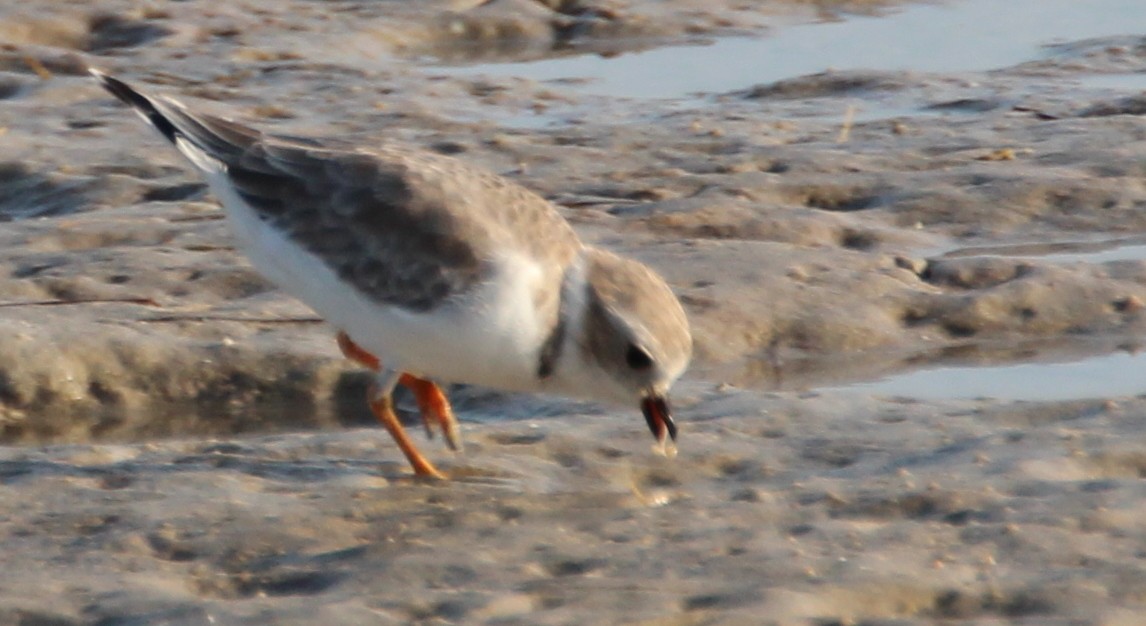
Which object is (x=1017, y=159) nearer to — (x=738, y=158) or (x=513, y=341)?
(x=738, y=158)

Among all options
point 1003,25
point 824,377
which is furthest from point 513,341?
point 1003,25

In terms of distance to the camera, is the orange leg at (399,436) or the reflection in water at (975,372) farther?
the reflection in water at (975,372)

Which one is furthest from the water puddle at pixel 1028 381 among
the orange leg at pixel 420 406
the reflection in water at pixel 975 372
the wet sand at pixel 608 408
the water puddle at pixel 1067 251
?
the orange leg at pixel 420 406

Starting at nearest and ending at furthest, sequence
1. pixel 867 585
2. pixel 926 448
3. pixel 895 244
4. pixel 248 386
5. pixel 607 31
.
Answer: pixel 867 585
pixel 926 448
pixel 248 386
pixel 895 244
pixel 607 31

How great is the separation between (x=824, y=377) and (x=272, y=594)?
2856 millimetres

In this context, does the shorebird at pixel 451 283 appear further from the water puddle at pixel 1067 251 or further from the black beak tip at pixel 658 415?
the water puddle at pixel 1067 251

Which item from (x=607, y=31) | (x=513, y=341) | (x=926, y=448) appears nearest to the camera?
(x=513, y=341)

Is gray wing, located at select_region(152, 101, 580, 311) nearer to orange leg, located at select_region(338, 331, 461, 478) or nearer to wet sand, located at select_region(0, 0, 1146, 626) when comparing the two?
orange leg, located at select_region(338, 331, 461, 478)

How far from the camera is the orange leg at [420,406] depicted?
5586 mm

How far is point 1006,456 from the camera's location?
18.0 ft

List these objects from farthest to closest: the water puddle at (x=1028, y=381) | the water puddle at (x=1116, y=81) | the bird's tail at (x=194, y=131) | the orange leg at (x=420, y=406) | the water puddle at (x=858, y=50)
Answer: the water puddle at (x=858, y=50) → the water puddle at (x=1116, y=81) → the water puddle at (x=1028, y=381) → the bird's tail at (x=194, y=131) → the orange leg at (x=420, y=406)

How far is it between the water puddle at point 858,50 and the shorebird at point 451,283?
5.81m

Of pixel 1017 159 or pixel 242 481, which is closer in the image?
pixel 242 481

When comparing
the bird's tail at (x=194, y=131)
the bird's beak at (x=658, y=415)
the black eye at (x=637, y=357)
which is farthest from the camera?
the bird's tail at (x=194, y=131)
